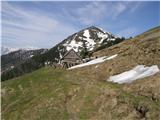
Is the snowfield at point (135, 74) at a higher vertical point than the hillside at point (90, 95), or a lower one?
higher

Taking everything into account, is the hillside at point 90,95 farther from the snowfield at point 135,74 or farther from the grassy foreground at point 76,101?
the snowfield at point 135,74

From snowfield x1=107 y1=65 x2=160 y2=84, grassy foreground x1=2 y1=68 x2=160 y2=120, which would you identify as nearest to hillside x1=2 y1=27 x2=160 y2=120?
grassy foreground x1=2 y1=68 x2=160 y2=120

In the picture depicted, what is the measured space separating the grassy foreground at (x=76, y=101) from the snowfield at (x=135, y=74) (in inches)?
121

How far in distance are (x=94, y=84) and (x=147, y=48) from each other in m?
17.4

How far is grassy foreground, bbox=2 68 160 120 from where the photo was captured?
29.6 metres

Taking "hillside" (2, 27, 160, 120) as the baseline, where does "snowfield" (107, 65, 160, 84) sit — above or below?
above

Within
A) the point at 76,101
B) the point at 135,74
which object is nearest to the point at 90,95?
the point at 76,101

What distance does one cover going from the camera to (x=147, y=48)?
51281mm

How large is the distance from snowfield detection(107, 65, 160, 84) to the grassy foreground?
10.1 ft

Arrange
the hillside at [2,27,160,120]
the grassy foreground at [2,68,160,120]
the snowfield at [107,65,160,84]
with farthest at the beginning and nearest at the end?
the snowfield at [107,65,160,84], the hillside at [2,27,160,120], the grassy foreground at [2,68,160,120]

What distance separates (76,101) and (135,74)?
36.4 feet

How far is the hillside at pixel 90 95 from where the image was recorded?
30.2m

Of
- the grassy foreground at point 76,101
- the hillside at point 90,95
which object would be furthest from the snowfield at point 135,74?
the grassy foreground at point 76,101

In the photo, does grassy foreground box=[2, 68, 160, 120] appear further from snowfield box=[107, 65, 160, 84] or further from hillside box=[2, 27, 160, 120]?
snowfield box=[107, 65, 160, 84]
